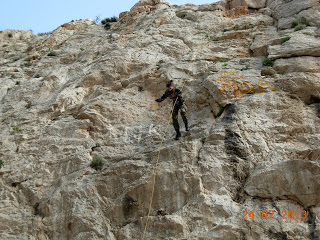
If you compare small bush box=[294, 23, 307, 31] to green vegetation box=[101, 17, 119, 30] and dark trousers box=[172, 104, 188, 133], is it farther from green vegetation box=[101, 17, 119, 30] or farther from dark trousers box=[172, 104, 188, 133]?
green vegetation box=[101, 17, 119, 30]

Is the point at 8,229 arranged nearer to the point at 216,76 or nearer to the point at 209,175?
the point at 209,175

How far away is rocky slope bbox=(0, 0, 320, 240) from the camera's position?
22.4 feet

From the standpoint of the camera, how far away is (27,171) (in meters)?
9.00

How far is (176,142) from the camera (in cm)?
848

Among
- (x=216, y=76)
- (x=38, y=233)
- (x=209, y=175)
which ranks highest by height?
(x=216, y=76)

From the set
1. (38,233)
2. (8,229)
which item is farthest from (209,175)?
(8,229)

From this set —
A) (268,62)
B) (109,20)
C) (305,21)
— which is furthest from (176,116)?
(109,20)

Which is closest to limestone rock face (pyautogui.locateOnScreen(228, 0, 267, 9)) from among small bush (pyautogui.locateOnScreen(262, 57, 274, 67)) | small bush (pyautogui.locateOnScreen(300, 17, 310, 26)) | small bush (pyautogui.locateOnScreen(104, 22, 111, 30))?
small bush (pyautogui.locateOnScreen(300, 17, 310, 26))

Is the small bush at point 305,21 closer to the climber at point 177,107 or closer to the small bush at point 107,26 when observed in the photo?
the climber at point 177,107

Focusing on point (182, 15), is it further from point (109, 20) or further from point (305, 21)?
point (305, 21)

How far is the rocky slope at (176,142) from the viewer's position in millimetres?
6815

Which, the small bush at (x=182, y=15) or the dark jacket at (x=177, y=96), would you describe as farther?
the small bush at (x=182, y=15)

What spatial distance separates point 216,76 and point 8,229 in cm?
700
